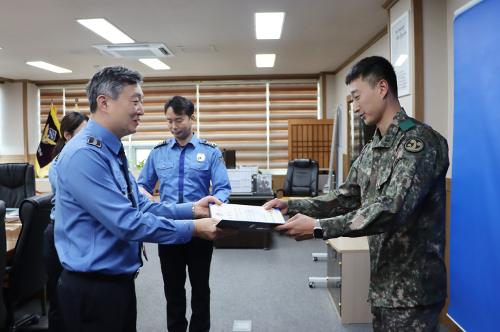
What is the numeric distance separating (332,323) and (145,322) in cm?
148

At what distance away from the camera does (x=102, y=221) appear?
4.79 feet

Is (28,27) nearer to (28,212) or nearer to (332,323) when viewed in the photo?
(28,212)

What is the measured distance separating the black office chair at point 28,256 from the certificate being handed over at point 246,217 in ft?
4.05

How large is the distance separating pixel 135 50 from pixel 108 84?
4758mm

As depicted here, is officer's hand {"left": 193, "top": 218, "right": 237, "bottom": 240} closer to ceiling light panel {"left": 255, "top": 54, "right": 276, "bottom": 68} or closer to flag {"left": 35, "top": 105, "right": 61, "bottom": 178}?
A: ceiling light panel {"left": 255, "top": 54, "right": 276, "bottom": 68}

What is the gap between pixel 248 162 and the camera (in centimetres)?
900

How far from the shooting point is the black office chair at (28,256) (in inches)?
100

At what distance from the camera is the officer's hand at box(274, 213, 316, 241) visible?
1.71 m

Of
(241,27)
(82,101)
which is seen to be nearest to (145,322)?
(241,27)

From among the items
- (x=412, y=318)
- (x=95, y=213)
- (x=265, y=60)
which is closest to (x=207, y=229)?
(x=95, y=213)

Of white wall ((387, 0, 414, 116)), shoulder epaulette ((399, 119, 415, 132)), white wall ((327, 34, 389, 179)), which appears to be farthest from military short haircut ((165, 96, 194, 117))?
white wall ((327, 34, 389, 179))

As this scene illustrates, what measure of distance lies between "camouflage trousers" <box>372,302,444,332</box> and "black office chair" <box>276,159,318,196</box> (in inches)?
204

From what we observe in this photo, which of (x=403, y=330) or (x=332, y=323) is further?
(x=332, y=323)

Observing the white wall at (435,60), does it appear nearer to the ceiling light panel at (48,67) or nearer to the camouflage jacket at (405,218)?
the camouflage jacket at (405,218)
